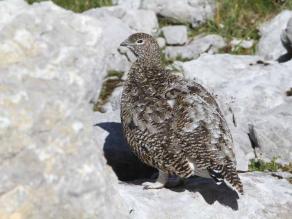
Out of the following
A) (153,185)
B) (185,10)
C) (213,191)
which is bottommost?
(185,10)

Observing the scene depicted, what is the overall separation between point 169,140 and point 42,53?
2.39 m

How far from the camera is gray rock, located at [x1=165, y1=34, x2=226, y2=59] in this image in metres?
12.0

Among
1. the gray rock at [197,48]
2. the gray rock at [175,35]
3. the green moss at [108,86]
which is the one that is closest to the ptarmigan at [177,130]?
the green moss at [108,86]

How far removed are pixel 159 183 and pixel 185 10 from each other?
18.8 feet

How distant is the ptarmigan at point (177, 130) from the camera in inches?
288

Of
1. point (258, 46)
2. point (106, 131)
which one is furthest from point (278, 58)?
point (106, 131)

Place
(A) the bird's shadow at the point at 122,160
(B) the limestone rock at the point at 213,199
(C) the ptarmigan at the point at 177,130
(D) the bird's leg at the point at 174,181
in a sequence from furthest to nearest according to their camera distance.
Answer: (A) the bird's shadow at the point at 122,160, (D) the bird's leg at the point at 174,181, (C) the ptarmigan at the point at 177,130, (B) the limestone rock at the point at 213,199

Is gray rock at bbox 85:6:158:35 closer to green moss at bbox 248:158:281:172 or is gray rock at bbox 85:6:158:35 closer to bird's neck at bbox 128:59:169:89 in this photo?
bird's neck at bbox 128:59:169:89

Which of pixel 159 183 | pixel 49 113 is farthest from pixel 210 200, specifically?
pixel 49 113

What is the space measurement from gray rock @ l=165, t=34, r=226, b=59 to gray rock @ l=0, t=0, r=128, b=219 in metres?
6.59

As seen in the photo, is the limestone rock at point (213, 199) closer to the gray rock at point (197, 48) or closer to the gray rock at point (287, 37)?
the gray rock at point (287, 37)

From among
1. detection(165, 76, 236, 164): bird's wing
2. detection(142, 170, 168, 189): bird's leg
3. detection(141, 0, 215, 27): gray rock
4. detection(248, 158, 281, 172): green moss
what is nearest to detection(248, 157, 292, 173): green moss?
detection(248, 158, 281, 172): green moss

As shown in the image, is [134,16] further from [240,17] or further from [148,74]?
[148,74]

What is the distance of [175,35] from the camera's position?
12.4 meters
